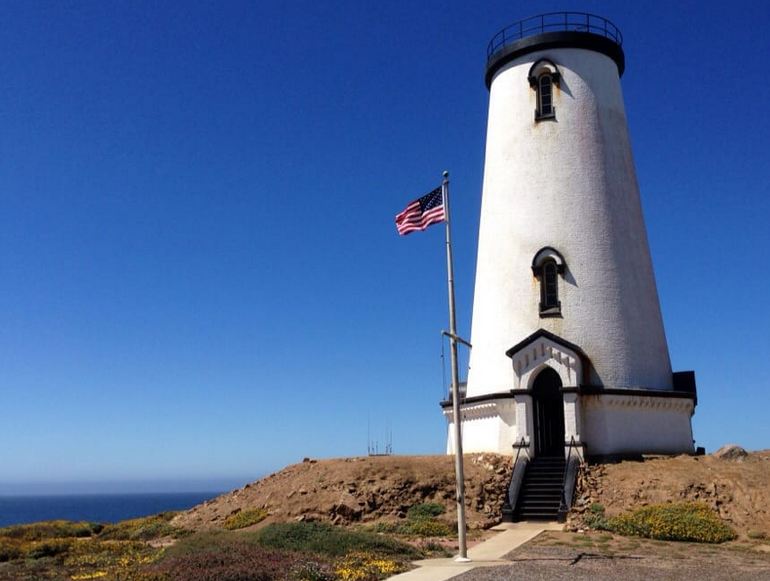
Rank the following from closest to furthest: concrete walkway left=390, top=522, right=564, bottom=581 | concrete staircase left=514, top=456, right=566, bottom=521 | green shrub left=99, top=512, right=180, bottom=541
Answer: concrete walkway left=390, top=522, right=564, bottom=581
concrete staircase left=514, top=456, right=566, bottom=521
green shrub left=99, top=512, right=180, bottom=541

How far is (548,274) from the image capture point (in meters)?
27.7

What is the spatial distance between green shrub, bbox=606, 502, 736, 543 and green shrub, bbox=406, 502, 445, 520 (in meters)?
4.74

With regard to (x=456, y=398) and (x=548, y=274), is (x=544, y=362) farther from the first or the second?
→ (x=456, y=398)

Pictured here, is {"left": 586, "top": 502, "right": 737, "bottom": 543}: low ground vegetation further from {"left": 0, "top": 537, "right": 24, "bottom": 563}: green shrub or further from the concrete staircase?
{"left": 0, "top": 537, "right": 24, "bottom": 563}: green shrub

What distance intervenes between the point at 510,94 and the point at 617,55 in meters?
4.31

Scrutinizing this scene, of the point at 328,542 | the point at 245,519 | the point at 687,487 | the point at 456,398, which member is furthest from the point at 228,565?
the point at 687,487

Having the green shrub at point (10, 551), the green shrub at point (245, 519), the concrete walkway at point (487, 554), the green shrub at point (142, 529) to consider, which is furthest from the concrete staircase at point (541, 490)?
the green shrub at point (10, 551)

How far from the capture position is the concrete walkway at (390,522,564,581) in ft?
49.2

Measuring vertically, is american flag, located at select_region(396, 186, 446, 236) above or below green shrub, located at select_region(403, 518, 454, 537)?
above

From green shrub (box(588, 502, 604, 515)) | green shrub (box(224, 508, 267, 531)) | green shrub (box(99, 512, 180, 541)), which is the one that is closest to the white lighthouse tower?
green shrub (box(588, 502, 604, 515))

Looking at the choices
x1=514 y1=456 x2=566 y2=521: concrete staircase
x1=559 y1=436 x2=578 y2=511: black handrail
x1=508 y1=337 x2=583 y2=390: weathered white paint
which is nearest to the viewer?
x1=559 y1=436 x2=578 y2=511: black handrail

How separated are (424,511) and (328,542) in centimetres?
574

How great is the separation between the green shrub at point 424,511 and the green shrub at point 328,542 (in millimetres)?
3905

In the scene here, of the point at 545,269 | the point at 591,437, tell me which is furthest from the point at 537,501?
the point at 545,269
